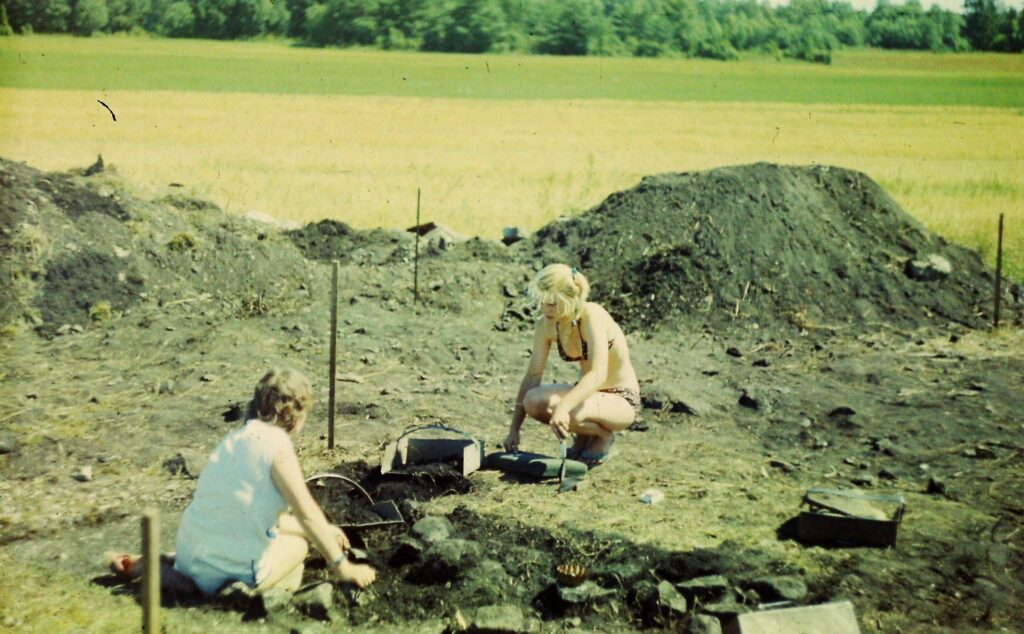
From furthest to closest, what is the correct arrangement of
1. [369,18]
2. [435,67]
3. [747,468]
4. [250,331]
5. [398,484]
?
[435,67] < [369,18] < [250,331] < [747,468] < [398,484]

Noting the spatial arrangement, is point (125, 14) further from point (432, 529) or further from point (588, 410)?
point (432, 529)

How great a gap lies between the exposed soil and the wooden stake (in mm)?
946

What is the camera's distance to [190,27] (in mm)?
23453

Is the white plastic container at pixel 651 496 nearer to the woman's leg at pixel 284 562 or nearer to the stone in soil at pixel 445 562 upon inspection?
the stone in soil at pixel 445 562

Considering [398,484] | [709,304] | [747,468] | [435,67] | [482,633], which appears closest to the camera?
[482,633]

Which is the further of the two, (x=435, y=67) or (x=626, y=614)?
(x=435, y=67)

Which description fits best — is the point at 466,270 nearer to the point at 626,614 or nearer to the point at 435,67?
the point at 626,614

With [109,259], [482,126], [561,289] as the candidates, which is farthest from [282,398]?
[482,126]

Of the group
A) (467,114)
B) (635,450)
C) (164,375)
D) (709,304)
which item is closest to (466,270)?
(709,304)

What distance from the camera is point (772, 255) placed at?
10.9m

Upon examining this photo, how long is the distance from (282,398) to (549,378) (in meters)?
4.56

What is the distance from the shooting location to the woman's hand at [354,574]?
4395mm

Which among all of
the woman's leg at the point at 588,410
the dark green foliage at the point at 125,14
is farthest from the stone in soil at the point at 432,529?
the dark green foliage at the point at 125,14

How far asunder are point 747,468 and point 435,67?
44876mm
